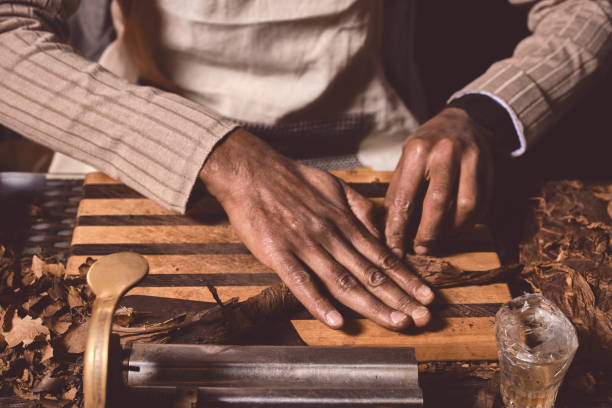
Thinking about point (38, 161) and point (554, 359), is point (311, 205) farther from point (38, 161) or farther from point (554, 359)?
point (38, 161)

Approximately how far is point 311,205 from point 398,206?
0.17 metres

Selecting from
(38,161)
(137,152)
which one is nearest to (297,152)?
(137,152)

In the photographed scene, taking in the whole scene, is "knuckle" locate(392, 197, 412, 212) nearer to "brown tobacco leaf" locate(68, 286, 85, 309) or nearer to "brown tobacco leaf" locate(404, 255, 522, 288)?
"brown tobacco leaf" locate(404, 255, 522, 288)

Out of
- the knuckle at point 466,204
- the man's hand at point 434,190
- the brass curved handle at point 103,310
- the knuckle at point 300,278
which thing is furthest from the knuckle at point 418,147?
the brass curved handle at point 103,310

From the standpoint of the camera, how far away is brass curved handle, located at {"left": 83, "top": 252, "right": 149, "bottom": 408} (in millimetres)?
475

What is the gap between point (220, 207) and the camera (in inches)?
41.3

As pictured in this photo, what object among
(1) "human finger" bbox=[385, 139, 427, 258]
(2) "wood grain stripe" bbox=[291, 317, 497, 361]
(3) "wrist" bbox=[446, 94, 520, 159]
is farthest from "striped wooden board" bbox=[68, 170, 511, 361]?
(3) "wrist" bbox=[446, 94, 520, 159]

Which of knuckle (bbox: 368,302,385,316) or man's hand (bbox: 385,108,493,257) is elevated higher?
man's hand (bbox: 385,108,493,257)

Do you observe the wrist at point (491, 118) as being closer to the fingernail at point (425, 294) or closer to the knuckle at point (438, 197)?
the knuckle at point (438, 197)

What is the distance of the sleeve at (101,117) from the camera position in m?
0.94

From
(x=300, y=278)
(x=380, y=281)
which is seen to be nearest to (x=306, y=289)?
(x=300, y=278)

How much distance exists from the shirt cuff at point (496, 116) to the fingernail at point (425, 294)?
0.44 meters

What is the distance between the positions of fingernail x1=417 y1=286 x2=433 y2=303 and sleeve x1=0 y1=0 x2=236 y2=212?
45 centimetres

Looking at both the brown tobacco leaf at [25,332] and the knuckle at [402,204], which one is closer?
the brown tobacco leaf at [25,332]
